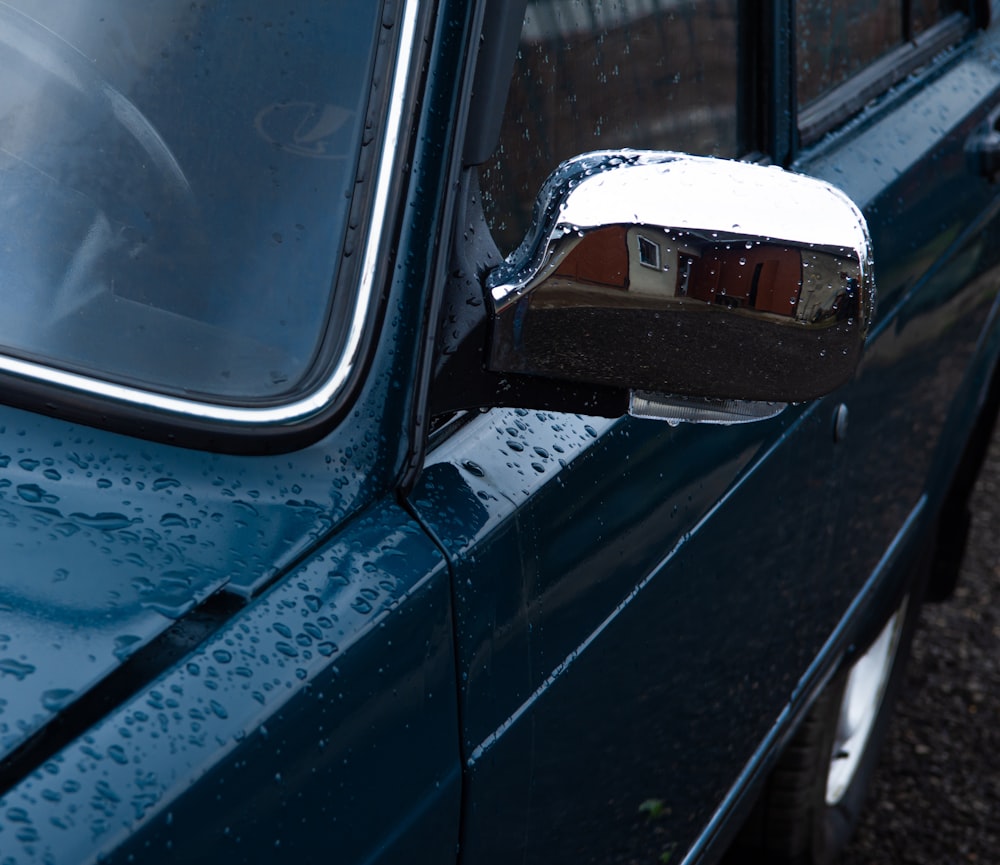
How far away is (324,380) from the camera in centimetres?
115

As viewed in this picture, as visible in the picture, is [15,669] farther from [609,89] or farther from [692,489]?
[609,89]

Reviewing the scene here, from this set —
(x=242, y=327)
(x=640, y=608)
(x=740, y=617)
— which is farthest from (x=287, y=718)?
(x=740, y=617)

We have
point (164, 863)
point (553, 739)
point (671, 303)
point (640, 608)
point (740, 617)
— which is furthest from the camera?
point (740, 617)

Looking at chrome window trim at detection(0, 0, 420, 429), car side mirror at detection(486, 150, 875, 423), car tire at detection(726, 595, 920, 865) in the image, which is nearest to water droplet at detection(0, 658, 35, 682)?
chrome window trim at detection(0, 0, 420, 429)

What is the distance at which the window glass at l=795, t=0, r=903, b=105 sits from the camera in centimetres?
224

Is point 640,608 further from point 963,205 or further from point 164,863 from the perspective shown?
point 963,205

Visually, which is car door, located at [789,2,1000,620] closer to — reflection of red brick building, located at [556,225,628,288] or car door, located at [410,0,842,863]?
car door, located at [410,0,842,863]

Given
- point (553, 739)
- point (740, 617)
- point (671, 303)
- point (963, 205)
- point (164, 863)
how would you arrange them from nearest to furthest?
point (164, 863), point (671, 303), point (553, 739), point (740, 617), point (963, 205)

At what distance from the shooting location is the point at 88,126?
122 cm

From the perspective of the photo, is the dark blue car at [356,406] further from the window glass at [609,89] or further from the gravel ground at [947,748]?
the gravel ground at [947,748]

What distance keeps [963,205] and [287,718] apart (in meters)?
2.04

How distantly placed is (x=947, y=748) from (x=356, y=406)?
9.15ft

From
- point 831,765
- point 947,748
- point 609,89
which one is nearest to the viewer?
point 609,89

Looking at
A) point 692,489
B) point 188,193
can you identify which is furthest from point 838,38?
point 188,193
